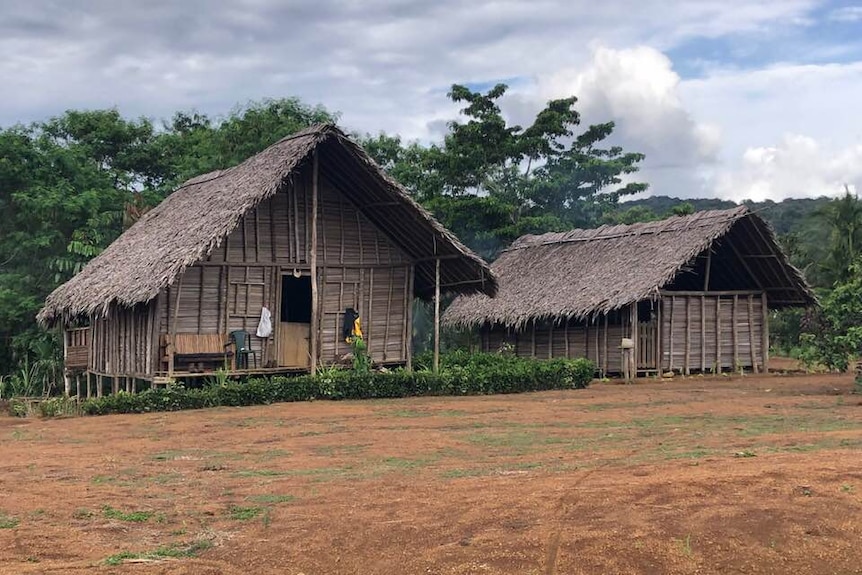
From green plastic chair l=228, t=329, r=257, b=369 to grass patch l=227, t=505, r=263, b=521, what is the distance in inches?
398

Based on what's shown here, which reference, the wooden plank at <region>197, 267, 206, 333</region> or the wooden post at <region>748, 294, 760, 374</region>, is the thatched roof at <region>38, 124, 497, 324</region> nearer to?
the wooden plank at <region>197, 267, 206, 333</region>

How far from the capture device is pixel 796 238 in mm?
32906

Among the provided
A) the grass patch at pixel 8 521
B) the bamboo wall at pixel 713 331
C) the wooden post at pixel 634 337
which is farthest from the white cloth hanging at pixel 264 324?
the grass patch at pixel 8 521

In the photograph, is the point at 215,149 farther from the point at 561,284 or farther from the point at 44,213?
the point at 561,284

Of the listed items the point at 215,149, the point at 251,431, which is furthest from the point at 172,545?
the point at 215,149

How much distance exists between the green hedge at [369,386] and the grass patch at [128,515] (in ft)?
27.0

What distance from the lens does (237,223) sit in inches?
639

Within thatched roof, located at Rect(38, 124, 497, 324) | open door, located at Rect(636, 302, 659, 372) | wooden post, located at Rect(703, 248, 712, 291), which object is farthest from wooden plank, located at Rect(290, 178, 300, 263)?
wooden post, located at Rect(703, 248, 712, 291)

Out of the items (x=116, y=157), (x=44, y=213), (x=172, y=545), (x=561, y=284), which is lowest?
(x=172, y=545)

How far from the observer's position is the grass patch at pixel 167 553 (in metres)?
5.83

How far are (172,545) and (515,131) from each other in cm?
2655

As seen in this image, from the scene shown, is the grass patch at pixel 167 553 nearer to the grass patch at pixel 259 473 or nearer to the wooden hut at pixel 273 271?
the grass patch at pixel 259 473

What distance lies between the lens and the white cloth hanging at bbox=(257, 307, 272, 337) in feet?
57.8

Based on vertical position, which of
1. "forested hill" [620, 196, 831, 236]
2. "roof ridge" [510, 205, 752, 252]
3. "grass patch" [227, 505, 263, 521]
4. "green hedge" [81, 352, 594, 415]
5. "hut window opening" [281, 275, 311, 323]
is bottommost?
"grass patch" [227, 505, 263, 521]
